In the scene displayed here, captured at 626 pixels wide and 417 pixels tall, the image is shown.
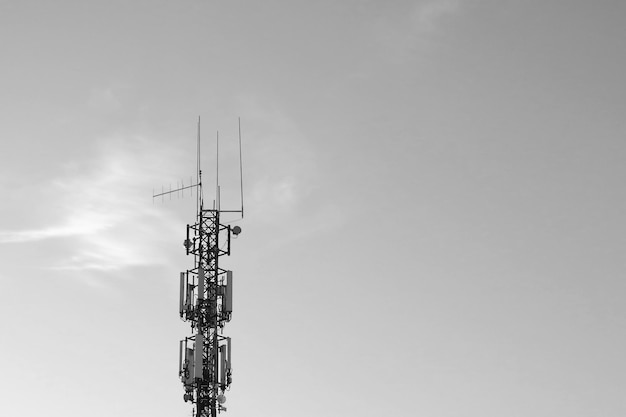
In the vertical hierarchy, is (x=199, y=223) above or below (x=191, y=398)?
above

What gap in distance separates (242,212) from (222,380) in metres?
13.3

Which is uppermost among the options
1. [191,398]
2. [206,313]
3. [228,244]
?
[228,244]

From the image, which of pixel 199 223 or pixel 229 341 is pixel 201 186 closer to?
pixel 199 223

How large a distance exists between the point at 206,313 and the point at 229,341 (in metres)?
2.68

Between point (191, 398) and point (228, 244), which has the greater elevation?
point (228, 244)

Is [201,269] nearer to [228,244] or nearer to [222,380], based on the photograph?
[228,244]

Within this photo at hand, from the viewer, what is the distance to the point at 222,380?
7731cm

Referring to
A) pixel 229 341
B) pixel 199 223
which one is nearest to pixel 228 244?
pixel 199 223

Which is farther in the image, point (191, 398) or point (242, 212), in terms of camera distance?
point (242, 212)

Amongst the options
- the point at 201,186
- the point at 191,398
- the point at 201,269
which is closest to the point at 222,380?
the point at 191,398

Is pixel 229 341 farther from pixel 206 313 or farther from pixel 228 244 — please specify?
pixel 228 244

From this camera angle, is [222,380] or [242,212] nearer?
[222,380]

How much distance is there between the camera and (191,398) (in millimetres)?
77188

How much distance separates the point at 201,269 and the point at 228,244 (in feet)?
10.5
